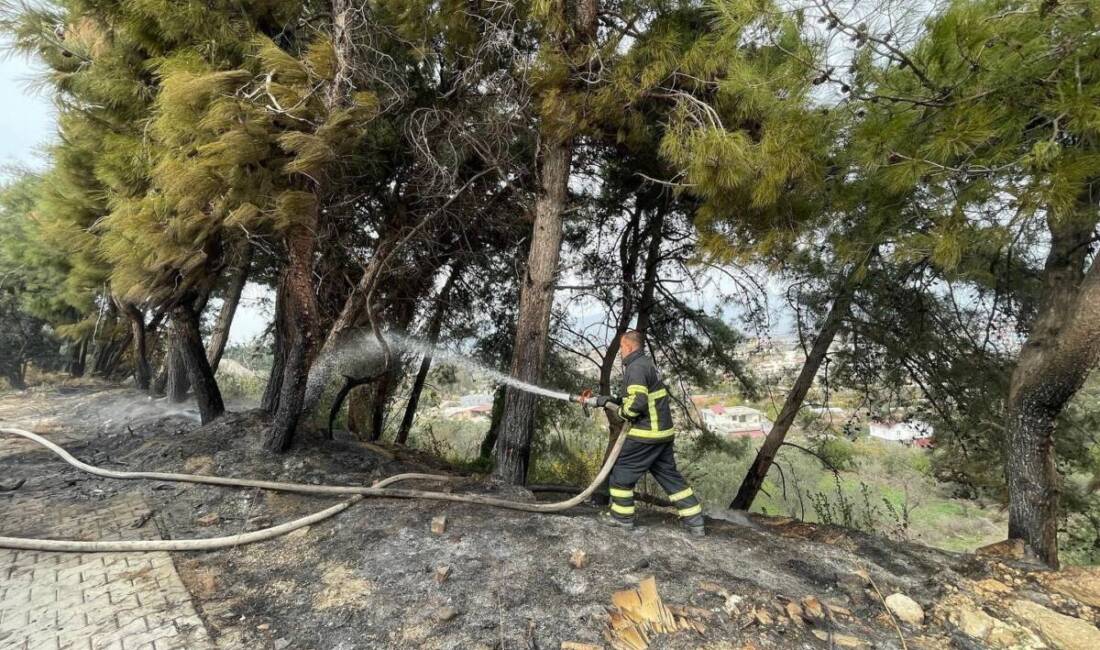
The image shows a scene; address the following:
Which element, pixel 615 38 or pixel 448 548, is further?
pixel 615 38

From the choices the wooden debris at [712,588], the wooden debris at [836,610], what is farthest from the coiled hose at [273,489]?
the wooden debris at [836,610]

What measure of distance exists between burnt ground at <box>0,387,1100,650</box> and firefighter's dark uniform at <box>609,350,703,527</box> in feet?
0.75

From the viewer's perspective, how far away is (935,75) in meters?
2.87

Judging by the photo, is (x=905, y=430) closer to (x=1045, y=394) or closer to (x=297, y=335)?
(x=1045, y=394)

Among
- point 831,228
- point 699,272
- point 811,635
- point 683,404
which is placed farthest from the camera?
point 683,404

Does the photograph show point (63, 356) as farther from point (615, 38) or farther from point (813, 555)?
point (813, 555)

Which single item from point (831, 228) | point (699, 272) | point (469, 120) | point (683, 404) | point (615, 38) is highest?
point (615, 38)

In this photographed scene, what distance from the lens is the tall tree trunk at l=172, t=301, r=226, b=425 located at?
6.16 meters

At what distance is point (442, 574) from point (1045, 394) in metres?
4.22

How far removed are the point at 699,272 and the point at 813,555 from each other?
8.85ft

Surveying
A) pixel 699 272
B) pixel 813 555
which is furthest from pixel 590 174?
pixel 813 555

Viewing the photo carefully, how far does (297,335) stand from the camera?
16.2ft

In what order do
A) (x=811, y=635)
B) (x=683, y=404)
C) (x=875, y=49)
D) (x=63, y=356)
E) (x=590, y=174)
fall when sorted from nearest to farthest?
(x=811, y=635), (x=875, y=49), (x=590, y=174), (x=683, y=404), (x=63, y=356)

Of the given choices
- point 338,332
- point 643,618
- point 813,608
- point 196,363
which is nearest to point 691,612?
point 643,618
